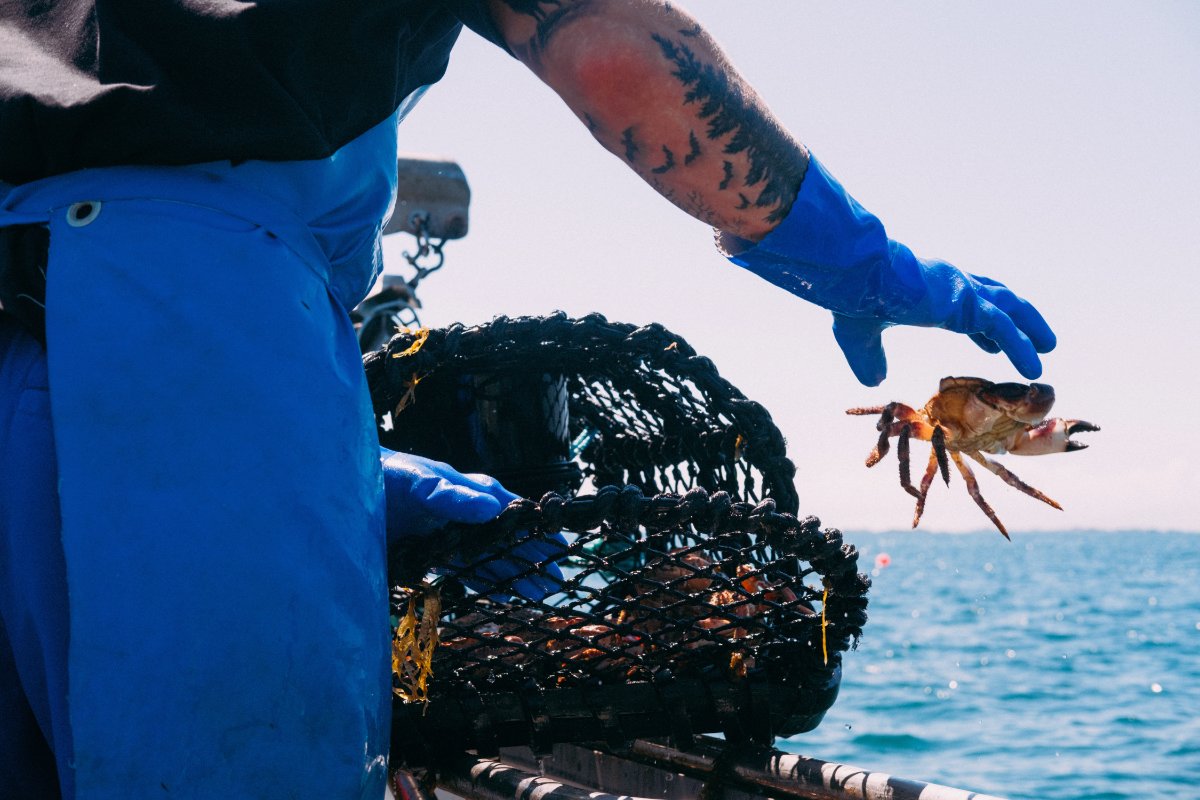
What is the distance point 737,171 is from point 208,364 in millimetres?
818

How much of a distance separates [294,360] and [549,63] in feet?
1.77

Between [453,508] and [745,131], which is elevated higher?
[745,131]

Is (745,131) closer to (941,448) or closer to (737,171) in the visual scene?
(737,171)

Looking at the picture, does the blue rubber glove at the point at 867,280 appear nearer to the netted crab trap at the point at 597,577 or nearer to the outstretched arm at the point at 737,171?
the outstretched arm at the point at 737,171

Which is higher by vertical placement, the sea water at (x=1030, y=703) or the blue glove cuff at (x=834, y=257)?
the blue glove cuff at (x=834, y=257)

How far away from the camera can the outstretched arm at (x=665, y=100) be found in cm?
157

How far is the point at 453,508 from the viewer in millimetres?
1840

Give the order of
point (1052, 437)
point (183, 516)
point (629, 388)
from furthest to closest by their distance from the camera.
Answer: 1. point (629, 388)
2. point (1052, 437)
3. point (183, 516)

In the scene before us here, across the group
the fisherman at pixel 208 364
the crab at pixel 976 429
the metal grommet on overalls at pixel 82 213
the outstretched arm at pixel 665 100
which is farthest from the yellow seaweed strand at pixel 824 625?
the metal grommet on overalls at pixel 82 213

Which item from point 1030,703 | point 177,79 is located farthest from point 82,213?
point 1030,703

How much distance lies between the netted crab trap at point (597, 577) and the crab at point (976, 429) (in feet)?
1.09

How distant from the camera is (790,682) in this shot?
84.1 inches

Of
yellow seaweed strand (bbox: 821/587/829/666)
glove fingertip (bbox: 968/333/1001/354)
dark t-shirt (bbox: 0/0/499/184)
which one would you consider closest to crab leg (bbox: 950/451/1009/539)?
glove fingertip (bbox: 968/333/1001/354)

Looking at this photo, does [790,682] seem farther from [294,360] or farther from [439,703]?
[294,360]
